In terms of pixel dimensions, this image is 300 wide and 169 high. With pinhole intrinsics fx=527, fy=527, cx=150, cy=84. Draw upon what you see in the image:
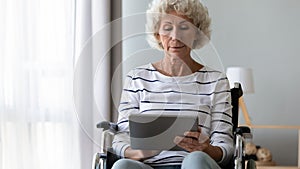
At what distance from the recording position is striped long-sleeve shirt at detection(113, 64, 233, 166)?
181 centimetres

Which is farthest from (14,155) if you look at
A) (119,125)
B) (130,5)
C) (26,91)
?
(130,5)

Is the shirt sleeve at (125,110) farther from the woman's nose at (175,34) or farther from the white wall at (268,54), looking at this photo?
the white wall at (268,54)

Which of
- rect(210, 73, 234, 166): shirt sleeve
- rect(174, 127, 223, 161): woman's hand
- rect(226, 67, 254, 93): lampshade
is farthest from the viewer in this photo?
rect(226, 67, 254, 93): lampshade

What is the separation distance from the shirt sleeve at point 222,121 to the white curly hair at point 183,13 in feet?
0.57

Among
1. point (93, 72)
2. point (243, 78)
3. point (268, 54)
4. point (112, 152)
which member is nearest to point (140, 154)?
point (112, 152)

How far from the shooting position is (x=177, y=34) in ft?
6.11

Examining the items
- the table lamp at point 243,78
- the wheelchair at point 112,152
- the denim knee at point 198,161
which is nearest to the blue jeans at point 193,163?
the denim knee at point 198,161

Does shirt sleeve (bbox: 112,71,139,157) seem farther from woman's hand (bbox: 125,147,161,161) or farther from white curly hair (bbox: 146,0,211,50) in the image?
white curly hair (bbox: 146,0,211,50)

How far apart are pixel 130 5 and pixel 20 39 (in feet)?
4.68

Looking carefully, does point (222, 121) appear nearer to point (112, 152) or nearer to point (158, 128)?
point (158, 128)

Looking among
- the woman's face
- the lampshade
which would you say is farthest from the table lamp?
the woman's face

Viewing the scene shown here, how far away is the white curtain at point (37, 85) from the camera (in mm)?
1877

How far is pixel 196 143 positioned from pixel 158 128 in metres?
0.15

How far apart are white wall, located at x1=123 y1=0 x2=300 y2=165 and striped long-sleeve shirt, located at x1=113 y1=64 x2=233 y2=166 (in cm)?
137
